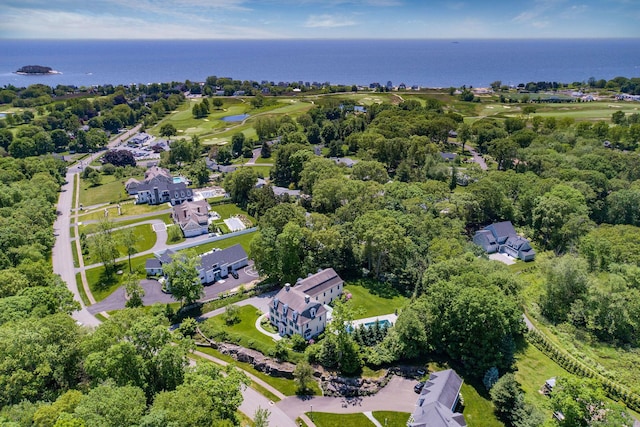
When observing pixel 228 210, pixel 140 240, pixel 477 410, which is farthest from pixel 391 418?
pixel 228 210

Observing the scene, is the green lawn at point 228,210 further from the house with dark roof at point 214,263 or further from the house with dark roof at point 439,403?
the house with dark roof at point 439,403

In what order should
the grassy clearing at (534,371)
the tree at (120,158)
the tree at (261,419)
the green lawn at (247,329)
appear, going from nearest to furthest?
the tree at (261,419) → the grassy clearing at (534,371) → the green lawn at (247,329) → the tree at (120,158)

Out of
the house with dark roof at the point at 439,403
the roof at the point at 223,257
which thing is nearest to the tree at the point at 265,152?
the roof at the point at 223,257

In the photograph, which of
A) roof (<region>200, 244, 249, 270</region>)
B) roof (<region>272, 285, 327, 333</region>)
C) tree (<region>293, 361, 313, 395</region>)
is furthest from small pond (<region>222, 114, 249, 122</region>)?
tree (<region>293, 361, 313, 395</region>)

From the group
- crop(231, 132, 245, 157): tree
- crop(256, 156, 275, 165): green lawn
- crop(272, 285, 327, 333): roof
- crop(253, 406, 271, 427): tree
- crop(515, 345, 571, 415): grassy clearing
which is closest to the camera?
crop(253, 406, 271, 427): tree

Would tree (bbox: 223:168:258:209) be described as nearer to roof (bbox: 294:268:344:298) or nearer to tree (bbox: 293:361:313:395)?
roof (bbox: 294:268:344:298)
